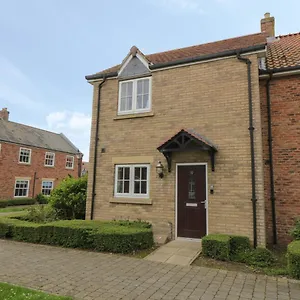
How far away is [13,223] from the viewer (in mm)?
9031

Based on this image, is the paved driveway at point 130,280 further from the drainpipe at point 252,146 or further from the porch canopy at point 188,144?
the porch canopy at point 188,144

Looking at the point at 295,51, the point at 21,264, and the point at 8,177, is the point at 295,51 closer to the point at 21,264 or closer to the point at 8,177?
the point at 21,264

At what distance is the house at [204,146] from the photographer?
7.94 metres

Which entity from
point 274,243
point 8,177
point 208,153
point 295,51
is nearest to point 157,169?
point 208,153

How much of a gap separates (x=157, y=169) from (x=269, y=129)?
405 centimetres

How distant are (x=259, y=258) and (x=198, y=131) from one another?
4.22 metres

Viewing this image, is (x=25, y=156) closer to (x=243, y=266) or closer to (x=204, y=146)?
(x=204, y=146)

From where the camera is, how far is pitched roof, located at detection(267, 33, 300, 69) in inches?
354

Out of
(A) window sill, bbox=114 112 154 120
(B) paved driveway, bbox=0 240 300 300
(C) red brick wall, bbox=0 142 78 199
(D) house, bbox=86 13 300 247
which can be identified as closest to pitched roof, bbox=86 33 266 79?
(D) house, bbox=86 13 300 247

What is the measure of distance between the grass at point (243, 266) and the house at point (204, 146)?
118 cm

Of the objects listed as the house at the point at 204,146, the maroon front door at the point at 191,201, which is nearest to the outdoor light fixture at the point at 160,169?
the house at the point at 204,146

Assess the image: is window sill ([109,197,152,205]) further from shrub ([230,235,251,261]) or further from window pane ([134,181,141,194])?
shrub ([230,235,251,261])

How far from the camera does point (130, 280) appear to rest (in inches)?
200

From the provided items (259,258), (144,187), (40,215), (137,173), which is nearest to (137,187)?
(144,187)
